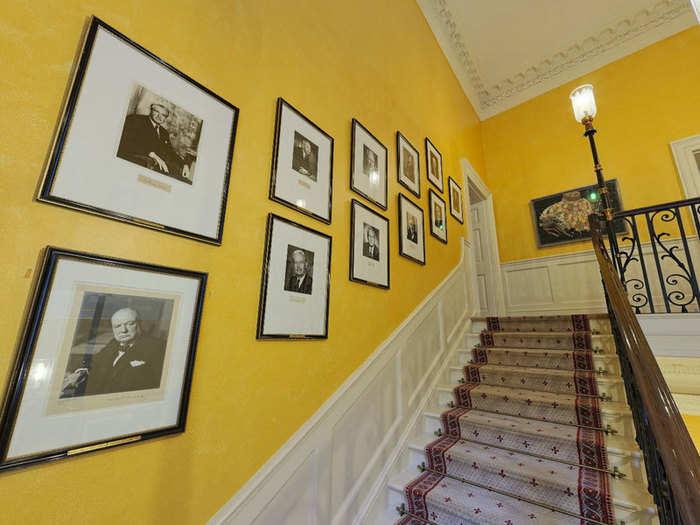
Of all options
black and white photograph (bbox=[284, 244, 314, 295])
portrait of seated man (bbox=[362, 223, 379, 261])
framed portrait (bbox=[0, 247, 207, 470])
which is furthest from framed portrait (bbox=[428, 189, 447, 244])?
framed portrait (bbox=[0, 247, 207, 470])

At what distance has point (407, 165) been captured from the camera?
10.2 ft

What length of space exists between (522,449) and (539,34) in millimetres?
5742

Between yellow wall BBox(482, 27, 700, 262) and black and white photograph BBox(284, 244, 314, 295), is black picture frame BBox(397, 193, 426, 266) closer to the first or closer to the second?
black and white photograph BBox(284, 244, 314, 295)

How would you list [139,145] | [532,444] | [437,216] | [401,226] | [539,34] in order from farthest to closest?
[539,34], [437,216], [401,226], [532,444], [139,145]

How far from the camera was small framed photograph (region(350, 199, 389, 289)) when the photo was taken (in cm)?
216

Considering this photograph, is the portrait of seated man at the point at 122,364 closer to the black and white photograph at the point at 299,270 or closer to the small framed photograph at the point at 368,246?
the black and white photograph at the point at 299,270

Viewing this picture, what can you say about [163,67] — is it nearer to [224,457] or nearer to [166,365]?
[166,365]

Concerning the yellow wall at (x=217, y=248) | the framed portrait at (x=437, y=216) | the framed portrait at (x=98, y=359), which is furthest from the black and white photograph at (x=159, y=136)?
the framed portrait at (x=437, y=216)

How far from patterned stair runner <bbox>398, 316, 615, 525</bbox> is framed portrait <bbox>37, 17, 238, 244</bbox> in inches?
75.9

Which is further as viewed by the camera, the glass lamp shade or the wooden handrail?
the glass lamp shade

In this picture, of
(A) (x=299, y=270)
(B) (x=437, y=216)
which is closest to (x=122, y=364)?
(A) (x=299, y=270)

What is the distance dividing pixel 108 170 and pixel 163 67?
1.69 feet

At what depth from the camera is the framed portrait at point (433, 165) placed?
3570 millimetres

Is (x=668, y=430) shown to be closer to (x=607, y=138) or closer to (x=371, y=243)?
(x=371, y=243)
